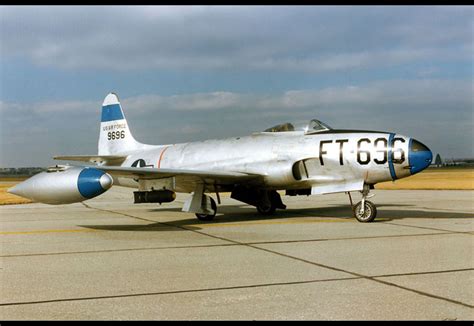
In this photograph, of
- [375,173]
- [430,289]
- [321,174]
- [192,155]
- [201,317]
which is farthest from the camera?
[192,155]

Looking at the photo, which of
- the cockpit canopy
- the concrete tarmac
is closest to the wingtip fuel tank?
the concrete tarmac

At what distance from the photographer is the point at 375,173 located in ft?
36.9

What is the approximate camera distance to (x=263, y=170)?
12680 millimetres

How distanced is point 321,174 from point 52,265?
270 inches

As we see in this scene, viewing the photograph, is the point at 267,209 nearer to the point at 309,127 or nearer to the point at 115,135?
the point at 309,127

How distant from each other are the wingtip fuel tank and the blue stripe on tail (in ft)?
25.2

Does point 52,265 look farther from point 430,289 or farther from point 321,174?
point 321,174

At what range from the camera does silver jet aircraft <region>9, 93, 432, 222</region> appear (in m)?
10.7

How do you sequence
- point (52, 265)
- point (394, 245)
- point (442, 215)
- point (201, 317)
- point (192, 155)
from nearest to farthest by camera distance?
point (201, 317), point (52, 265), point (394, 245), point (442, 215), point (192, 155)

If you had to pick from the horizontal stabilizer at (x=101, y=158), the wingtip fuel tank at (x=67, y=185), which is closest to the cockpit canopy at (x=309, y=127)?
the wingtip fuel tank at (x=67, y=185)

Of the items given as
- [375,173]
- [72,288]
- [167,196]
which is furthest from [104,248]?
[375,173]

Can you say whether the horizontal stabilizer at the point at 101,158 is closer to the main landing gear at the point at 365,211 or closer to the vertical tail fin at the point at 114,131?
the vertical tail fin at the point at 114,131

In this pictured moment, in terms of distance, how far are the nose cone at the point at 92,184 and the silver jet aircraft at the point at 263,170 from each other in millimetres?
19

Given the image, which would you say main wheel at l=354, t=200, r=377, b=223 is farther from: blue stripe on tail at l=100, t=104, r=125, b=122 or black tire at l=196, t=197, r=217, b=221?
blue stripe on tail at l=100, t=104, r=125, b=122
